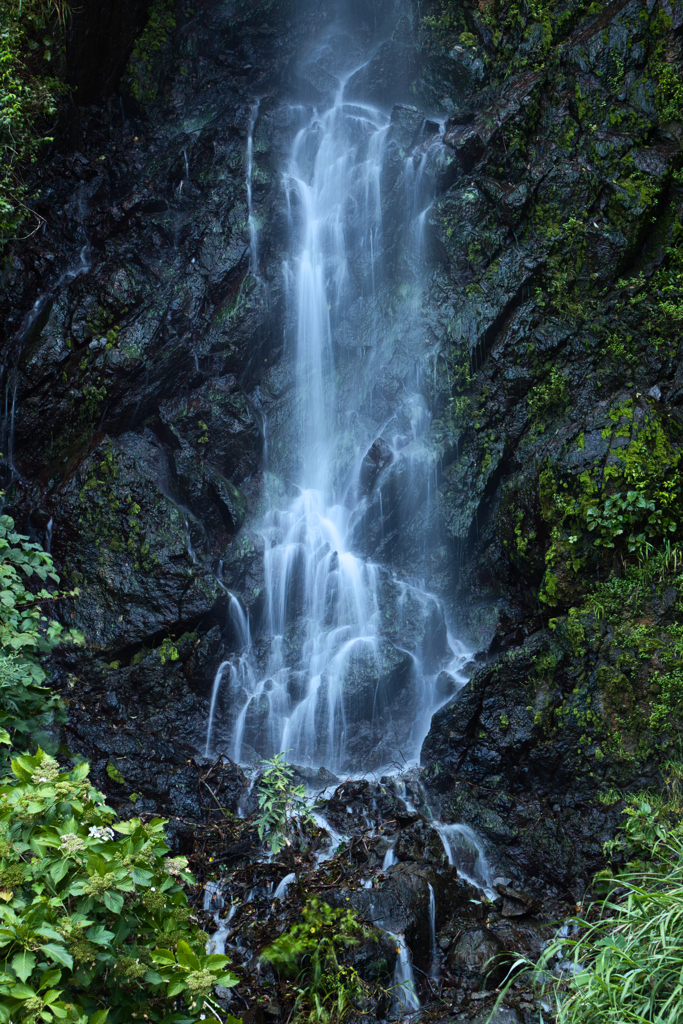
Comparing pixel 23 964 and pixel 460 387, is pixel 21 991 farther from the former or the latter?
pixel 460 387

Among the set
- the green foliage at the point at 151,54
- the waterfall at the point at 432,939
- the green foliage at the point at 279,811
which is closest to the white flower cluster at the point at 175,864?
A: the green foliage at the point at 279,811

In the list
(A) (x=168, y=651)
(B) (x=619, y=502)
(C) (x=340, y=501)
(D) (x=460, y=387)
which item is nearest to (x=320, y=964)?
→ (A) (x=168, y=651)

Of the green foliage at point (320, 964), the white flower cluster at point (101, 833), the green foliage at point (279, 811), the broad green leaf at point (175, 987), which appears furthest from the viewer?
the green foliage at point (279, 811)

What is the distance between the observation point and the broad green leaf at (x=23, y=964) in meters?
1.96

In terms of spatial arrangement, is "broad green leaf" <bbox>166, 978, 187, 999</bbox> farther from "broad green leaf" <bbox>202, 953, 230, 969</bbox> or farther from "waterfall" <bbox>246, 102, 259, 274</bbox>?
"waterfall" <bbox>246, 102, 259, 274</bbox>

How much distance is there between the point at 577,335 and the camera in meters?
8.41

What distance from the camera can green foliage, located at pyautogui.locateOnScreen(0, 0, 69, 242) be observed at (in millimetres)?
8414

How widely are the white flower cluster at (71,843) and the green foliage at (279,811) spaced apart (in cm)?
349

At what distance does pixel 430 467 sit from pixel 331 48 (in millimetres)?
9084

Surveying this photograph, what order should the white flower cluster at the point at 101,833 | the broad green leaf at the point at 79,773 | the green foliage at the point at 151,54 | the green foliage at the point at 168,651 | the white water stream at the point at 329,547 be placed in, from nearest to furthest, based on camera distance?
the white flower cluster at the point at 101,833 < the broad green leaf at the point at 79,773 < the green foliage at the point at 168,651 < the white water stream at the point at 329,547 < the green foliage at the point at 151,54

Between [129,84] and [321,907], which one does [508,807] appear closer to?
[321,907]

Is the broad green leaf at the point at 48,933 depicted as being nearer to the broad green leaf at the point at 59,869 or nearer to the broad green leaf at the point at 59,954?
the broad green leaf at the point at 59,954

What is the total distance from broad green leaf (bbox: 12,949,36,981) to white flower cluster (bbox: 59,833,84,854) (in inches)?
11.7

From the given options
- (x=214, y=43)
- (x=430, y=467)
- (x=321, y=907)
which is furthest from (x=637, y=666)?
(x=214, y=43)
